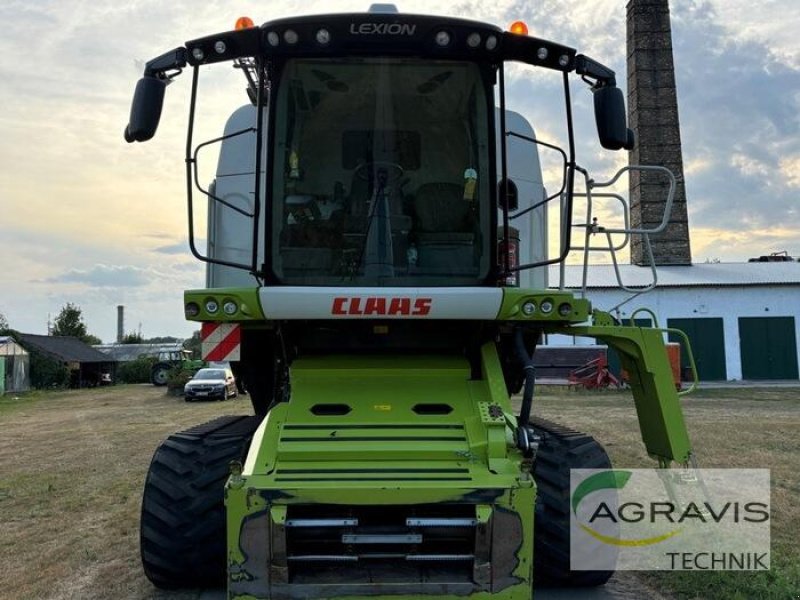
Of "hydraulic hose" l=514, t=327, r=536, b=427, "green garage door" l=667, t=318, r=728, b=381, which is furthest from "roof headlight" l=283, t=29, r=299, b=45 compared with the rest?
"green garage door" l=667, t=318, r=728, b=381

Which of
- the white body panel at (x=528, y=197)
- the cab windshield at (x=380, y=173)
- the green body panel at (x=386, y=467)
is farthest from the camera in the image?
the white body panel at (x=528, y=197)

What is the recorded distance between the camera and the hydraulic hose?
3668 mm

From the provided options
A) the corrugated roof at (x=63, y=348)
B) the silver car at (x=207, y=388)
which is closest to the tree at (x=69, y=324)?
the corrugated roof at (x=63, y=348)

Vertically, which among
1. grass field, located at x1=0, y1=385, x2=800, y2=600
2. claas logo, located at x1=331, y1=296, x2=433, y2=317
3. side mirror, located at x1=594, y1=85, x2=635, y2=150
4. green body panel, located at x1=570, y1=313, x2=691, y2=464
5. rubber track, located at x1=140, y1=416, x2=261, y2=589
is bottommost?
grass field, located at x1=0, y1=385, x2=800, y2=600

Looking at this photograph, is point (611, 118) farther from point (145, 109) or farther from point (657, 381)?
point (145, 109)

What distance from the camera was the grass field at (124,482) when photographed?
4504 mm

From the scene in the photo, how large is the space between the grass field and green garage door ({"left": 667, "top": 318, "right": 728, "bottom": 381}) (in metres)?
7.04

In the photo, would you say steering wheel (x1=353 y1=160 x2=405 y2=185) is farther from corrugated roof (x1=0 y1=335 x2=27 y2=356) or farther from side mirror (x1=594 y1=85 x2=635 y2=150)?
corrugated roof (x1=0 y1=335 x2=27 y2=356)

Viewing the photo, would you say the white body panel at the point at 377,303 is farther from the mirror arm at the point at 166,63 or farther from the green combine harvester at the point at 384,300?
the mirror arm at the point at 166,63

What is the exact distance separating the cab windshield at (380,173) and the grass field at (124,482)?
7.08 ft

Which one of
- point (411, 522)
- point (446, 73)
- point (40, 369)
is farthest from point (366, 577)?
point (40, 369)

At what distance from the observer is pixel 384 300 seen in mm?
3760

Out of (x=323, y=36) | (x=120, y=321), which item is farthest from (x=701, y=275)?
(x=120, y=321)

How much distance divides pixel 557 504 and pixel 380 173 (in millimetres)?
2092
